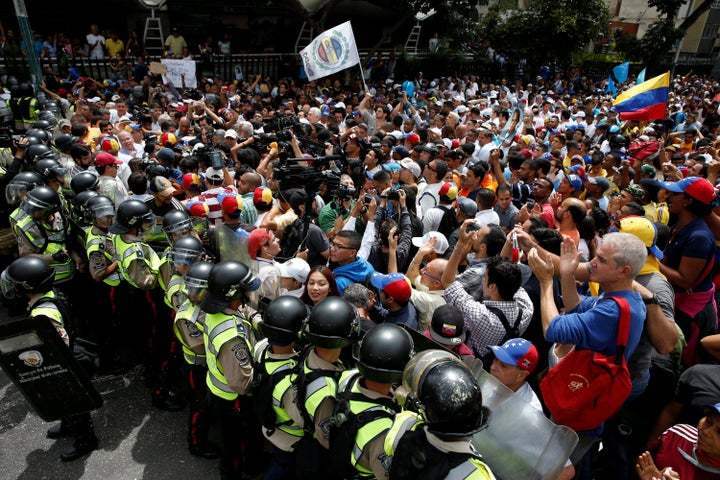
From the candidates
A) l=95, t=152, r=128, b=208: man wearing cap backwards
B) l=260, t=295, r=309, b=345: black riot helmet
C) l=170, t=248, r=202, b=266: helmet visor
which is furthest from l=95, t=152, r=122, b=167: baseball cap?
l=260, t=295, r=309, b=345: black riot helmet

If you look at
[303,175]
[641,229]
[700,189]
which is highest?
[303,175]

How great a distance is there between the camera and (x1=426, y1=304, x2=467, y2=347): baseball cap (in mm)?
2836

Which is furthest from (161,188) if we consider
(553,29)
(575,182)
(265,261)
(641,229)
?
(553,29)

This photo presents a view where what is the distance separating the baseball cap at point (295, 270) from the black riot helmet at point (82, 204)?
7.01ft

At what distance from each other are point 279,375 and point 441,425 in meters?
1.14

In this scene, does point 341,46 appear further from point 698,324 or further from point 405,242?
point 698,324

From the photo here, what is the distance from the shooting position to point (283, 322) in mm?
2689

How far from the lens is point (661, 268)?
4.30 m

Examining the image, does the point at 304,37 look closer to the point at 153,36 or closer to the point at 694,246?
the point at 153,36

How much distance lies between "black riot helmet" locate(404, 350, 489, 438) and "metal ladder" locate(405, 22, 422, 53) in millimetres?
23723

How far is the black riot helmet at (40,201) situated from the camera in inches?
173

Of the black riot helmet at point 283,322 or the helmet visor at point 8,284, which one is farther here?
the helmet visor at point 8,284

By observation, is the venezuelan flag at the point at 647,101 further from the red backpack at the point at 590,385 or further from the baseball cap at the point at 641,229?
the red backpack at the point at 590,385

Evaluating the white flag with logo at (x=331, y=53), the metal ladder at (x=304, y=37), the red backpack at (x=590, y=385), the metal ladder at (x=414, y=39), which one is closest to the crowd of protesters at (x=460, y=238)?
the red backpack at (x=590, y=385)
